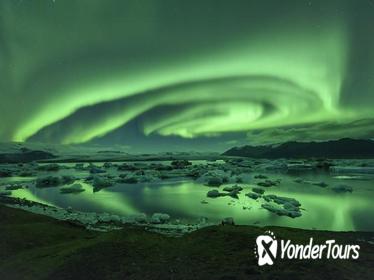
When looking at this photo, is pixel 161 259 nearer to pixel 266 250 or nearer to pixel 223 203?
pixel 266 250

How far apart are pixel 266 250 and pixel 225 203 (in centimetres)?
732

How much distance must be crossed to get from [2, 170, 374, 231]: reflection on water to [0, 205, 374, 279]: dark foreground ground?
2944 mm

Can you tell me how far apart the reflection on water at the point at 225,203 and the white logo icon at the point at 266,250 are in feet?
13.2

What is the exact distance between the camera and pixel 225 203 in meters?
12.4

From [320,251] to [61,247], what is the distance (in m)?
4.14

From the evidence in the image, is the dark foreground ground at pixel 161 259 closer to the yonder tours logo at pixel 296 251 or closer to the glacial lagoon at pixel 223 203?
the yonder tours logo at pixel 296 251

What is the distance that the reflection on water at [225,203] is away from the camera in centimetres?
987

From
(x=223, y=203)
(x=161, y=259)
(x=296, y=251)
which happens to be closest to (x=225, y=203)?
(x=223, y=203)

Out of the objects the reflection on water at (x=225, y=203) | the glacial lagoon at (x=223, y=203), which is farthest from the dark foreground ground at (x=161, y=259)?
the glacial lagoon at (x=223, y=203)

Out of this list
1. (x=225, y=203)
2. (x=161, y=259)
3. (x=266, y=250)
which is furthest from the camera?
(x=225, y=203)

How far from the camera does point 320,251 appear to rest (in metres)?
5.13

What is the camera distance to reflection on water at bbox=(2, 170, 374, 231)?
9867mm

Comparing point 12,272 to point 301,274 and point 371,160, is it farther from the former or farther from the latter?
point 371,160

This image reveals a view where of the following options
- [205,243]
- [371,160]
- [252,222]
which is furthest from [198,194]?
[371,160]
